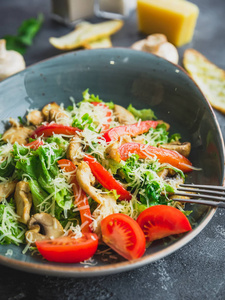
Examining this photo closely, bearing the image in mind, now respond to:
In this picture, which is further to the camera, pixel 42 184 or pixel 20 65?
pixel 20 65

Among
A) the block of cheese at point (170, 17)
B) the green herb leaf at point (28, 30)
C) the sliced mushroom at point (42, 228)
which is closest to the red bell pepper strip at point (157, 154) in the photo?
the sliced mushroom at point (42, 228)

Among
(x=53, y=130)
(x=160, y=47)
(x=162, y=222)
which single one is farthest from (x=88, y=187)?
(x=160, y=47)

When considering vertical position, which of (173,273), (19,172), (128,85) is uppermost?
(128,85)

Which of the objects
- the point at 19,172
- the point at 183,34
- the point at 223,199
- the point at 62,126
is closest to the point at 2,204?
the point at 19,172

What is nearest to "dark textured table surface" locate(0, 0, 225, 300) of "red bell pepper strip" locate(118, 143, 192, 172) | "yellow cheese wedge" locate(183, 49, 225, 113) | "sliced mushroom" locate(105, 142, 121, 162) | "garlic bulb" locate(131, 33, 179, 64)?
"red bell pepper strip" locate(118, 143, 192, 172)

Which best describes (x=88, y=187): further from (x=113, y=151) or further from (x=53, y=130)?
(x=53, y=130)

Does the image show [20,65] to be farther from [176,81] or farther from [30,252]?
[30,252]
